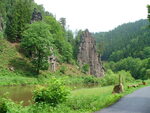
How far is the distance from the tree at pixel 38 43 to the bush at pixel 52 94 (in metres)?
47.1

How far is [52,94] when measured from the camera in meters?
16.7

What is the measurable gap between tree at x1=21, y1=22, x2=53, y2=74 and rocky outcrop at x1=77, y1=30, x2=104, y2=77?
4245 centimetres

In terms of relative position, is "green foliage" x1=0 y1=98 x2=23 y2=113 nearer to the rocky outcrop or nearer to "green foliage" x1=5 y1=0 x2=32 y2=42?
"green foliage" x1=5 y1=0 x2=32 y2=42

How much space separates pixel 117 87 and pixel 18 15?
55768 mm

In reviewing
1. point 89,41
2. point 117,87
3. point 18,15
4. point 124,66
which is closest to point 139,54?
point 124,66

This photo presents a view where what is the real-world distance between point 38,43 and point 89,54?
49211 millimetres

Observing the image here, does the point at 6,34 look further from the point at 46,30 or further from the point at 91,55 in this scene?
the point at 91,55

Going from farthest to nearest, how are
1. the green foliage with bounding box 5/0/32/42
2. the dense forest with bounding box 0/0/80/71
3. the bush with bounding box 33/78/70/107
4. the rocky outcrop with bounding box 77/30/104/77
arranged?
the rocky outcrop with bounding box 77/30/104/77, the green foliage with bounding box 5/0/32/42, the dense forest with bounding box 0/0/80/71, the bush with bounding box 33/78/70/107

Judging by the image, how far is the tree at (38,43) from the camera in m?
64.0

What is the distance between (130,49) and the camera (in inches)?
7618

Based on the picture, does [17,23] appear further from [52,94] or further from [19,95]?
[52,94]

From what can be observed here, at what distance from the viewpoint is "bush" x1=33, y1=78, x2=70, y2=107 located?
16766 mm

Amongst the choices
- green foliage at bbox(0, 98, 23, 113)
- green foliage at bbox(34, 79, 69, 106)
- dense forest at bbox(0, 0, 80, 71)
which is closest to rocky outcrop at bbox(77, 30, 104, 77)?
dense forest at bbox(0, 0, 80, 71)

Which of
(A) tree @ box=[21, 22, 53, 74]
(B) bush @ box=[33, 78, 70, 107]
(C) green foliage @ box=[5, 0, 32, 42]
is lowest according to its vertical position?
(B) bush @ box=[33, 78, 70, 107]
